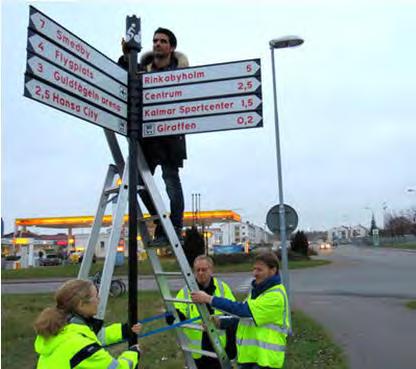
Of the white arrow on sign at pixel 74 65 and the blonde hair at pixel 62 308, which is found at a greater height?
the white arrow on sign at pixel 74 65

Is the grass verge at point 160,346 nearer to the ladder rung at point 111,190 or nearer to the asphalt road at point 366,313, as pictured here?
the asphalt road at point 366,313

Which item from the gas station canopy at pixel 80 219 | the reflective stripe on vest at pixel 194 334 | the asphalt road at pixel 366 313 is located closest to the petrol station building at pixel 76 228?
the gas station canopy at pixel 80 219

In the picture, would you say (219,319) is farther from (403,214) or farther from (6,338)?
(403,214)

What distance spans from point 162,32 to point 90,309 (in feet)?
7.72

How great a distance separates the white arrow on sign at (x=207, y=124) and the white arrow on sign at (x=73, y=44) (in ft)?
1.48

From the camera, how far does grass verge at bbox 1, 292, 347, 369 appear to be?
25.8 feet

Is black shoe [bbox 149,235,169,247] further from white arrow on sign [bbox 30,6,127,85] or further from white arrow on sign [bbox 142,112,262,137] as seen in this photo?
white arrow on sign [bbox 30,6,127,85]

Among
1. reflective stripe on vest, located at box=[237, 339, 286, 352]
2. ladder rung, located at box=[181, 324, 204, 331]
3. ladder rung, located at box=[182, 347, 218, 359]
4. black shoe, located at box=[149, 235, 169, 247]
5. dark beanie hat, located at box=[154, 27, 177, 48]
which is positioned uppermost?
dark beanie hat, located at box=[154, 27, 177, 48]

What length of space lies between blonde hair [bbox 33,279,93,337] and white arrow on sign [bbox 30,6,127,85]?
1.51 metres

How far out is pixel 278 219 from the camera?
1159 cm

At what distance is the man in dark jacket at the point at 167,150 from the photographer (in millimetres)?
3938

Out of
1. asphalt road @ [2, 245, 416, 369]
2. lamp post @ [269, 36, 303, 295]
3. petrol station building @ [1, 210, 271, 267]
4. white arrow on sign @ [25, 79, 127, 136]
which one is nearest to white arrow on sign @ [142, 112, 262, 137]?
white arrow on sign @ [25, 79, 127, 136]

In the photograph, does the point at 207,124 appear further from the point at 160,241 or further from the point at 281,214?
the point at 281,214

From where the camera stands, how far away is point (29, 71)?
9.12ft
